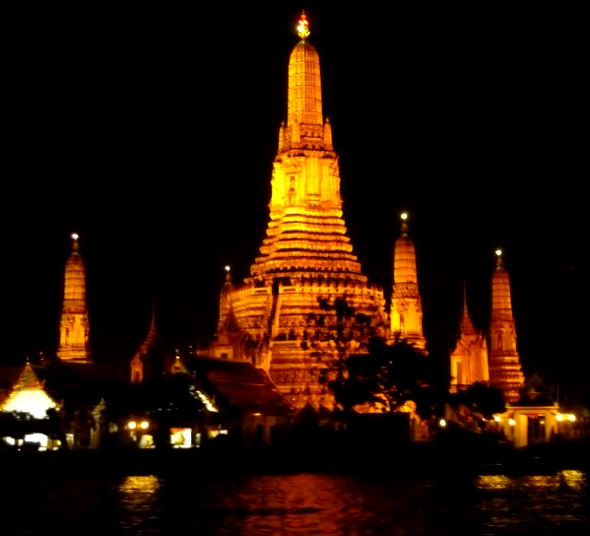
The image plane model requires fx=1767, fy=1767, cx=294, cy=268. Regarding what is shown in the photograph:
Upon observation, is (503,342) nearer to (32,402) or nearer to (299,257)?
(299,257)

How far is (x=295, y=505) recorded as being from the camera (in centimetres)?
3966

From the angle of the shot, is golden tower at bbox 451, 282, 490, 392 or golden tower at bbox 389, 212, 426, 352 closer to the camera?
golden tower at bbox 389, 212, 426, 352

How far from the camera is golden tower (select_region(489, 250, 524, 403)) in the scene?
7825cm

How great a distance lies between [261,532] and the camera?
3481 cm

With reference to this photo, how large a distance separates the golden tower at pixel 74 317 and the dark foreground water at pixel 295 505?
2544cm

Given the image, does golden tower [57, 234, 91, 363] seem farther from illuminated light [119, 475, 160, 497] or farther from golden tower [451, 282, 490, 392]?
illuminated light [119, 475, 160, 497]

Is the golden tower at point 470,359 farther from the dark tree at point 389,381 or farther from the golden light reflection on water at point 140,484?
the golden light reflection on water at point 140,484

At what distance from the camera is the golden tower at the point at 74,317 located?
7419 cm

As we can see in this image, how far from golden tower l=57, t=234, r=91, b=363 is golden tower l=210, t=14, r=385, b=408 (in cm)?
650

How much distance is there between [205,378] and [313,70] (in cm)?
1570

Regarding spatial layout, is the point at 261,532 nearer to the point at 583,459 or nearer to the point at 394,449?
the point at 394,449

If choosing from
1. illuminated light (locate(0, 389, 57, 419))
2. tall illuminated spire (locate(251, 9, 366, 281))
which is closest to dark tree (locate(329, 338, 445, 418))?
illuminated light (locate(0, 389, 57, 419))

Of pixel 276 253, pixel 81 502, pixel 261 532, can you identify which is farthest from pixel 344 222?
pixel 261 532

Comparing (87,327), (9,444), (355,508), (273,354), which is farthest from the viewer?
(87,327)
